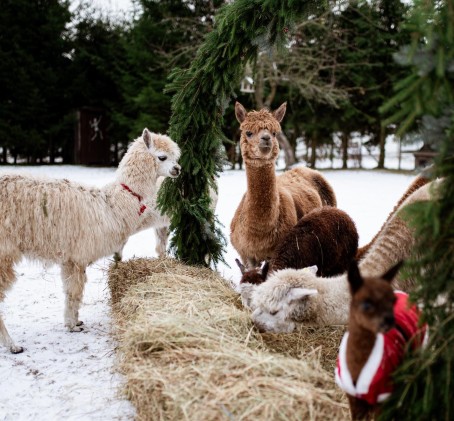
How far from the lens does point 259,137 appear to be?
4.79 m

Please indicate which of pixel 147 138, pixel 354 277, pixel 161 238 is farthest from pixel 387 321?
pixel 161 238

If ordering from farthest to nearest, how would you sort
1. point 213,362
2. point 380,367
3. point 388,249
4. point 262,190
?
1. point 262,190
2. point 388,249
3. point 213,362
4. point 380,367

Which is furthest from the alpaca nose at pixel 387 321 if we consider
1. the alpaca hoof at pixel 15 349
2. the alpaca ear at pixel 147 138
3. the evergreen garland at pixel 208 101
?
the alpaca ear at pixel 147 138

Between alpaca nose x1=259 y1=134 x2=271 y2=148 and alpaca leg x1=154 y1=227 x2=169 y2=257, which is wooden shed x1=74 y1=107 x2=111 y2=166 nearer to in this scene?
alpaca leg x1=154 y1=227 x2=169 y2=257

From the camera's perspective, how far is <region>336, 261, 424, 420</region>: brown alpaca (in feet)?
7.15

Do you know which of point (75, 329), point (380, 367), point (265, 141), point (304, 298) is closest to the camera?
point (380, 367)

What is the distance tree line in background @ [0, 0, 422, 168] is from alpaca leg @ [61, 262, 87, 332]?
16.5 meters

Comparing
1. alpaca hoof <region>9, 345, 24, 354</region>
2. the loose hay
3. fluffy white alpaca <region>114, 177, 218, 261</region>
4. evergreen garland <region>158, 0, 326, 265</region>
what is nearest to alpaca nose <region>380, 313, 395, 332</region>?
the loose hay

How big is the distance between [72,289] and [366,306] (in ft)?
10.6

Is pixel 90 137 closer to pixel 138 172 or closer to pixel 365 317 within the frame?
pixel 138 172

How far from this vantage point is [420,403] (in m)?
2.11

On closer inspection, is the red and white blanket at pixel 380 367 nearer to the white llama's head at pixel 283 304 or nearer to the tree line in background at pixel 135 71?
the white llama's head at pixel 283 304

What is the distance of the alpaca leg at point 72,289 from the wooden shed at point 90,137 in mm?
19780

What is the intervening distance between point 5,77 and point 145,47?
6.82 meters
